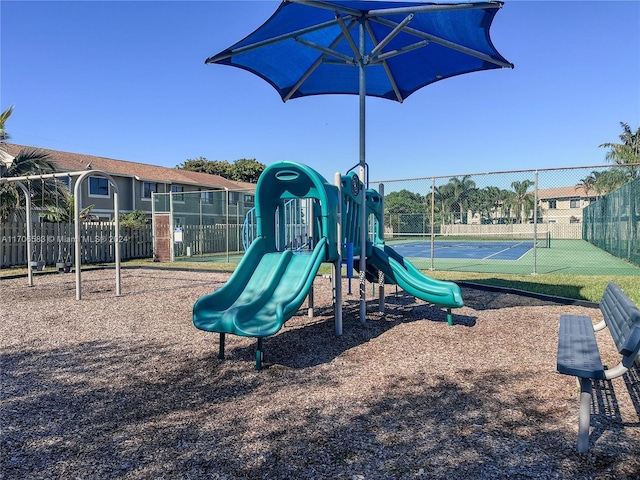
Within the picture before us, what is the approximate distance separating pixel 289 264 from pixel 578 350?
3.23 metres

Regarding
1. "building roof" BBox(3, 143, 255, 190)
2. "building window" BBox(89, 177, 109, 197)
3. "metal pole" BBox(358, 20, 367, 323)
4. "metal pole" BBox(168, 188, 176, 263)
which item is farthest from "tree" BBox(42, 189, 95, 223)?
"metal pole" BBox(358, 20, 367, 323)

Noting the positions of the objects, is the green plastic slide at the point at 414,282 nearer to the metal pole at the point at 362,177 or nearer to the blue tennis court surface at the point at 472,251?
the metal pole at the point at 362,177

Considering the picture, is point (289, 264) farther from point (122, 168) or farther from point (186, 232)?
point (122, 168)

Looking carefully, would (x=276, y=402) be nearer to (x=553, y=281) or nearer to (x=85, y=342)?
(x=85, y=342)

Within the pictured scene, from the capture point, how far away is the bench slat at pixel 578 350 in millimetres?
2682

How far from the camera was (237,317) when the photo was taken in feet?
14.6

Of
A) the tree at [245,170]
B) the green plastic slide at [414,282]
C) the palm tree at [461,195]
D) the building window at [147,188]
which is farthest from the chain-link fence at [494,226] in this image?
the tree at [245,170]

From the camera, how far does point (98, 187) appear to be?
29.7m

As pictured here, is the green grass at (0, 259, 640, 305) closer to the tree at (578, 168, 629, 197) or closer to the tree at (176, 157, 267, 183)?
the tree at (578, 168, 629, 197)

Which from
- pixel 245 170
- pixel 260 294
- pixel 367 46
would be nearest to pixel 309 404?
pixel 260 294

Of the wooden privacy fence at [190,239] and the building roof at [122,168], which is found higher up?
the building roof at [122,168]

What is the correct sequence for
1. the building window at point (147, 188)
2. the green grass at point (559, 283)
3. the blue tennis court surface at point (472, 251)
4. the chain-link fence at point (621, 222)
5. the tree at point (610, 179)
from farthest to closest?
1. the building window at point (147, 188)
2. the tree at point (610, 179)
3. the blue tennis court surface at point (472, 251)
4. the chain-link fence at point (621, 222)
5. the green grass at point (559, 283)

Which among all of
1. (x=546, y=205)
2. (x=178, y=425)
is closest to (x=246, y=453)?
(x=178, y=425)

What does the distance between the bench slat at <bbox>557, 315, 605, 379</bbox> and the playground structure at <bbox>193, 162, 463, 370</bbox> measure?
184cm
